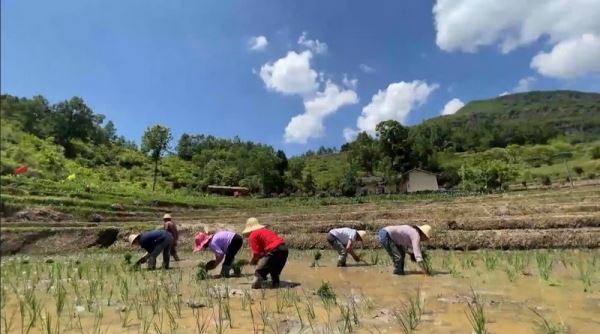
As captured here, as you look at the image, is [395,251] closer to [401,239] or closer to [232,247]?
[401,239]

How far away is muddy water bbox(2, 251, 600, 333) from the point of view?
5020 millimetres

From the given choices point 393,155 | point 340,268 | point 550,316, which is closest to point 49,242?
point 340,268

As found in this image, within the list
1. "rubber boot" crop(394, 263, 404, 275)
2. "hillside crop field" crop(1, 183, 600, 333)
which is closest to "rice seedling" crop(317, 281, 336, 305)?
"hillside crop field" crop(1, 183, 600, 333)

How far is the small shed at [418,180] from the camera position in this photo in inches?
2517

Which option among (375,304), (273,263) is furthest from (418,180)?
(375,304)

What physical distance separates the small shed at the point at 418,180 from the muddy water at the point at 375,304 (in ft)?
180

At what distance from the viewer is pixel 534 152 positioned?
299 feet

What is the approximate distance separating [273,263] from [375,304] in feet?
7.61

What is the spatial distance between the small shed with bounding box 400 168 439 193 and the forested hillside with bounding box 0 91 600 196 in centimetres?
144

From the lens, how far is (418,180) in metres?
64.2

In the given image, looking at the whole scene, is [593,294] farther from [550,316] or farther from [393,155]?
[393,155]

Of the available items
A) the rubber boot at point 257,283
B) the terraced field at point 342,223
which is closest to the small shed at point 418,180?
the terraced field at point 342,223

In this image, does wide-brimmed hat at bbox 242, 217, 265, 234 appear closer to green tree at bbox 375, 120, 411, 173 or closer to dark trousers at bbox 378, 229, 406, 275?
dark trousers at bbox 378, 229, 406, 275

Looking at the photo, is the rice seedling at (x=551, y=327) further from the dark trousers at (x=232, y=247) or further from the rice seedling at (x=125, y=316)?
the dark trousers at (x=232, y=247)
